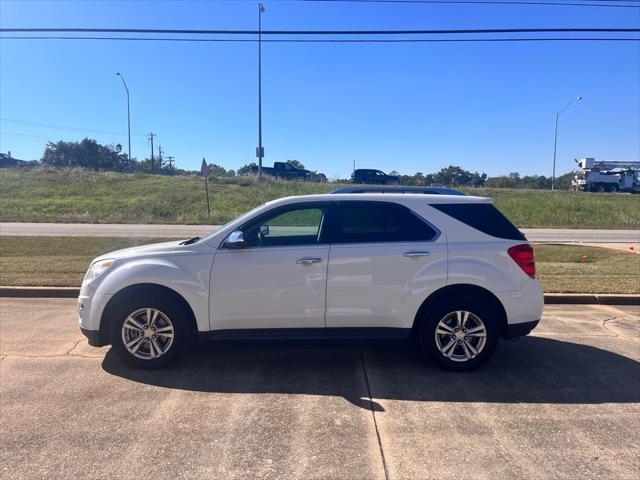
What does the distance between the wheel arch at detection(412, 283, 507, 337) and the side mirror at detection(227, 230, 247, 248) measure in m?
1.82

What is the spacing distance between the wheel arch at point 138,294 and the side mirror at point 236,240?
707 millimetres

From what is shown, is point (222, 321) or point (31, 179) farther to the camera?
point (31, 179)

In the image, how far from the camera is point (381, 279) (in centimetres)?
475

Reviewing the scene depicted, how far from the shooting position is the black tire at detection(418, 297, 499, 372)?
15.7 feet

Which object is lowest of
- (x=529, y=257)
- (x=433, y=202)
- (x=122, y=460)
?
(x=122, y=460)

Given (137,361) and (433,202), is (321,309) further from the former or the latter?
(137,361)

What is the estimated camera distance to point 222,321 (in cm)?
478

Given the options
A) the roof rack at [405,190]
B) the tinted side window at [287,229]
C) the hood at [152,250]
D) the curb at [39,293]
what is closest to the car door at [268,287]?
the tinted side window at [287,229]

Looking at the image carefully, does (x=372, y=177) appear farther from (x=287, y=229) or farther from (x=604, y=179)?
(x=287, y=229)

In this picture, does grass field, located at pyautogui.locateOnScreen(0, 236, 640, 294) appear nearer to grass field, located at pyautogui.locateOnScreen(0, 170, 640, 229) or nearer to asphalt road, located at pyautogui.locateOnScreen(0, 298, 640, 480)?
asphalt road, located at pyautogui.locateOnScreen(0, 298, 640, 480)

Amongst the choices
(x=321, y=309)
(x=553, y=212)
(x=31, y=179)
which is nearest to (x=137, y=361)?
(x=321, y=309)

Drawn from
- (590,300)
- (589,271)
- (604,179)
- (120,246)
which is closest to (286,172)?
(604,179)

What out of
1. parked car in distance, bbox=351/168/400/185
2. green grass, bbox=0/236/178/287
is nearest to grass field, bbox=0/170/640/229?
parked car in distance, bbox=351/168/400/185

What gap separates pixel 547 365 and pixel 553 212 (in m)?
28.7
